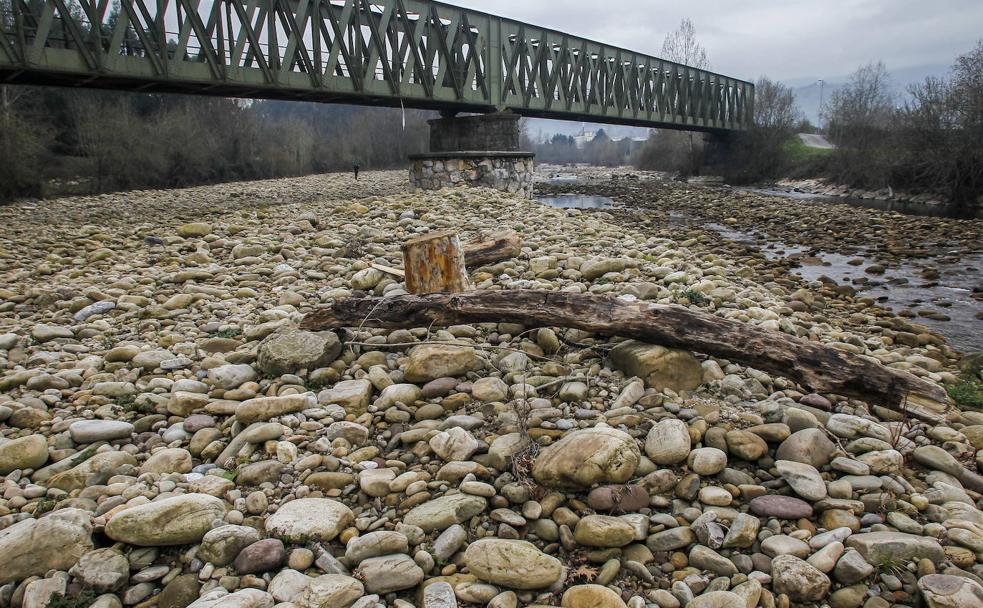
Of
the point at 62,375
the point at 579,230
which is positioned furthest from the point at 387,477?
the point at 579,230

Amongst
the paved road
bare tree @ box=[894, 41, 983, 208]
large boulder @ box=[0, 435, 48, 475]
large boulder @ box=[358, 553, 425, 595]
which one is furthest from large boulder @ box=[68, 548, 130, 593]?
the paved road

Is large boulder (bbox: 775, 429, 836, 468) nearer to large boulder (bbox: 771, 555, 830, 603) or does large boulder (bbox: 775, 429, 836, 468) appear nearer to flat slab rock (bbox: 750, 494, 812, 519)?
flat slab rock (bbox: 750, 494, 812, 519)

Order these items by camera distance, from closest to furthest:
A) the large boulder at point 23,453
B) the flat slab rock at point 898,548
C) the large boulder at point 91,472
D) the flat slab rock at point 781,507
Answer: the flat slab rock at point 898,548
the flat slab rock at point 781,507
the large boulder at point 91,472
the large boulder at point 23,453

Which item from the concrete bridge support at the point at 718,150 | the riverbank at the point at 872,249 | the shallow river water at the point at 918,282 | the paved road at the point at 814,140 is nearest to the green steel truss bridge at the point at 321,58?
the riverbank at the point at 872,249

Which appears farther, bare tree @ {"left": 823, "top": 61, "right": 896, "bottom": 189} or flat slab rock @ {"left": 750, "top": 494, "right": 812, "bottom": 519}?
bare tree @ {"left": 823, "top": 61, "right": 896, "bottom": 189}

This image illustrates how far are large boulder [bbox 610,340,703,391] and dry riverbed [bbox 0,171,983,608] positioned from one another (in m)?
0.02

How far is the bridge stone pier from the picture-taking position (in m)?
17.9

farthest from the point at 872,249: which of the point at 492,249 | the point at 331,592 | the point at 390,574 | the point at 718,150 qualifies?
the point at 718,150

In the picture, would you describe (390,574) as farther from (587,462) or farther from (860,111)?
(860,111)

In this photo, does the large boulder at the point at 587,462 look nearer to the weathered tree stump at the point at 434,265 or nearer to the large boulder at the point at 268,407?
the large boulder at the point at 268,407

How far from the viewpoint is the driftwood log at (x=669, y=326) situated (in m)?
3.71

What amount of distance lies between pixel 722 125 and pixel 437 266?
4348 centimetres

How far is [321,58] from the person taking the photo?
54.9 feet

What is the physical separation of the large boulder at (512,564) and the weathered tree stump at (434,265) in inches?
126
